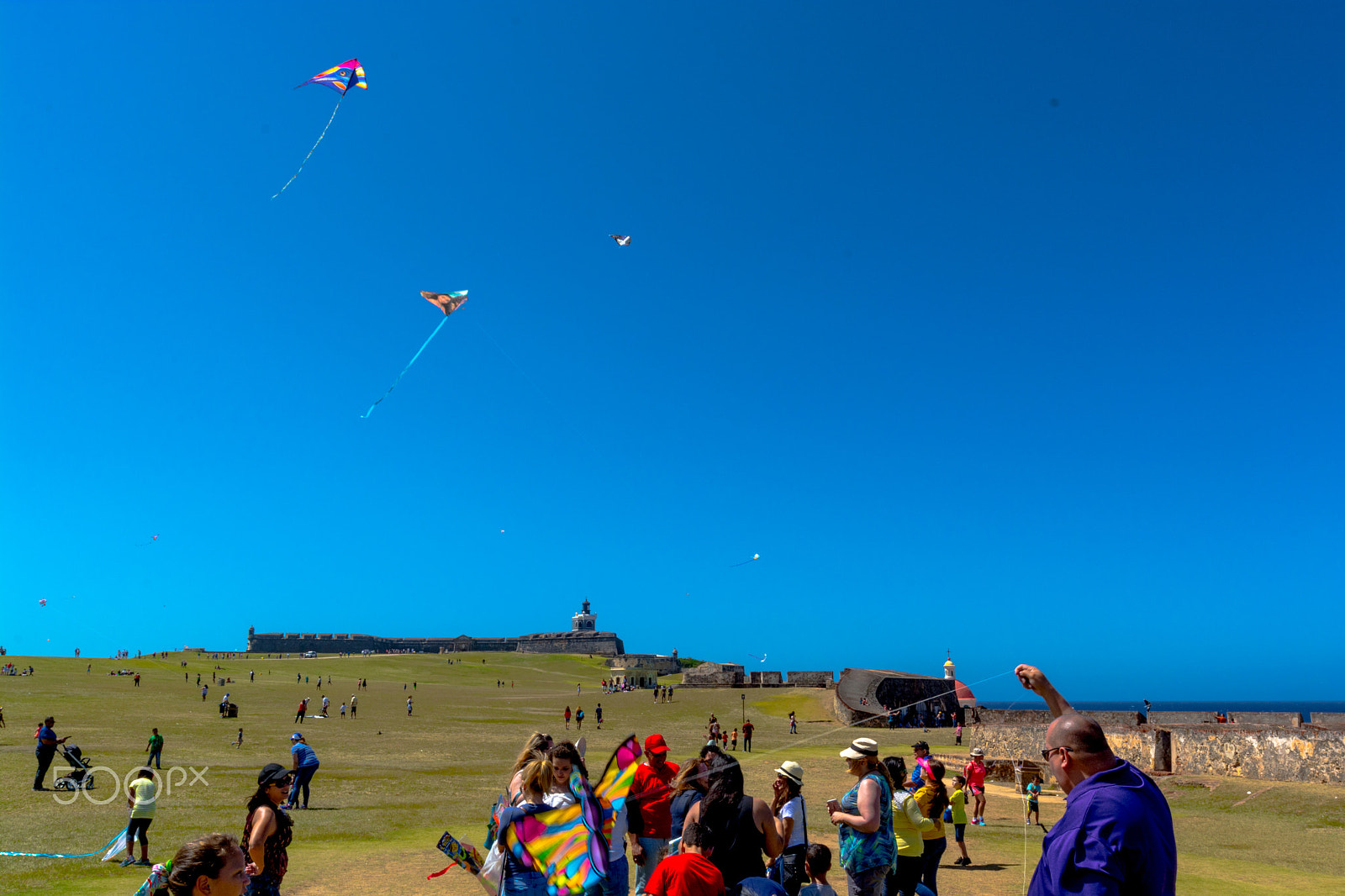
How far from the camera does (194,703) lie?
41.2 metres

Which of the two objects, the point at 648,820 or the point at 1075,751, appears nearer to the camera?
the point at 1075,751

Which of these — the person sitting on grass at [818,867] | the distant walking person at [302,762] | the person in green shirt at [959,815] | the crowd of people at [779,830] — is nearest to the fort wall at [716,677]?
the distant walking person at [302,762]

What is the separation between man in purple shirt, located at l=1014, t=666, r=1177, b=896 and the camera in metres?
3.09

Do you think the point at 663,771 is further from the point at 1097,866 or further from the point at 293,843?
the point at 293,843

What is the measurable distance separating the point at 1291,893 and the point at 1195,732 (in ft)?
32.8

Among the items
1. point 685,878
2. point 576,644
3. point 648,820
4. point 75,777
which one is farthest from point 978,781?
point 576,644

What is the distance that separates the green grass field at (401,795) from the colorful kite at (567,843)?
16.2 ft

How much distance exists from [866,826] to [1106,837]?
2.66 metres

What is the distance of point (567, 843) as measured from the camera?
4977mm

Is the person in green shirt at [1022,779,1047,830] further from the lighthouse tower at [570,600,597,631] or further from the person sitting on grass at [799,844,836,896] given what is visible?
the lighthouse tower at [570,600,597,631]

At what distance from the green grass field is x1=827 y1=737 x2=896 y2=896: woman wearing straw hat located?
4107mm
